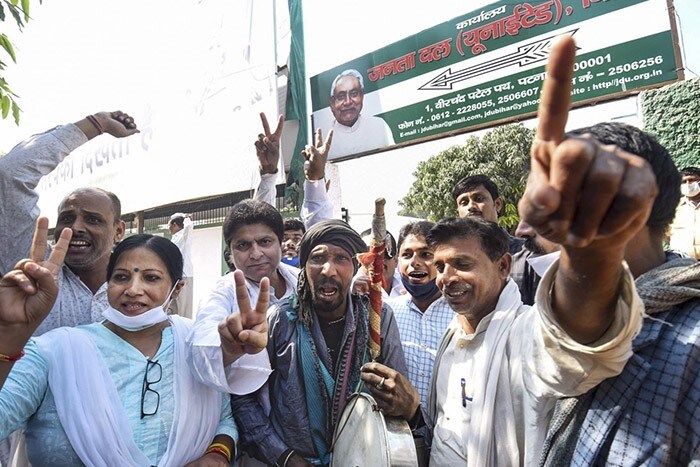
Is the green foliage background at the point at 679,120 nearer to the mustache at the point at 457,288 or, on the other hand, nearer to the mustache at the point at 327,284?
the mustache at the point at 457,288

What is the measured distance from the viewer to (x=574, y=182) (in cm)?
85

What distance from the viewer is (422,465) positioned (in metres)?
2.13

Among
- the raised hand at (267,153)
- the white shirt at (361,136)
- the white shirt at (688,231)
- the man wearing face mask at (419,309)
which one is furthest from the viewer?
the white shirt at (361,136)

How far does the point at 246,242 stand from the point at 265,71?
664 centimetres

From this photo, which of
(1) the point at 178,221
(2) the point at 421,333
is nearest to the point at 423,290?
(2) the point at 421,333

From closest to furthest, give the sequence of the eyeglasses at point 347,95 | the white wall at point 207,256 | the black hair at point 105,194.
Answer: the black hair at point 105,194 → the eyeglasses at point 347,95 → the white wall at point 207,256

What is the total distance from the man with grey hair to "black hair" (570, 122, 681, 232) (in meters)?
8.35

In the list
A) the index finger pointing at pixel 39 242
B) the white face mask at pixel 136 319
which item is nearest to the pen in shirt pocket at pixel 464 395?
the white face mask at pixel 136 319

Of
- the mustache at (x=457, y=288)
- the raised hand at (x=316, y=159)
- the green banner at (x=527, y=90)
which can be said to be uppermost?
the green banner at (x=527, y=90)

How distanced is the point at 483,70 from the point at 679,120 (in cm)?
439

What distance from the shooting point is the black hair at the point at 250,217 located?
2.89 m

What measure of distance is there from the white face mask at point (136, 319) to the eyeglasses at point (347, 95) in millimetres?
8427

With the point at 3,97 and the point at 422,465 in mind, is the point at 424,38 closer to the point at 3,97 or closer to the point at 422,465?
the point at 3,97

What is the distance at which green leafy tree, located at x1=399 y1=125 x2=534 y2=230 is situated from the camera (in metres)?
14.2
